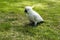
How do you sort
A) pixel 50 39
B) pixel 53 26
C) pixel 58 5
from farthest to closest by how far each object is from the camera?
1. pixel 58 5
2. pixel 53 26
3. pixel 50 39

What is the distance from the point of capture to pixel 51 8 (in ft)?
33.3

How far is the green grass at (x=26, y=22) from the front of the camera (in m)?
6.85

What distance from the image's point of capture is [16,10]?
9.79 metres

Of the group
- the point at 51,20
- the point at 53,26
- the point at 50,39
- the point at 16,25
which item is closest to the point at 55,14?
the point at 51,20

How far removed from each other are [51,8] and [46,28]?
286cm

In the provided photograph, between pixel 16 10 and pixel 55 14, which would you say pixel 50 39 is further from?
pixel 16 10

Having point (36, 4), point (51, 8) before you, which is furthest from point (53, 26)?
point (36, 4)

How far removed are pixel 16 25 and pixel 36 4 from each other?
3.43 m

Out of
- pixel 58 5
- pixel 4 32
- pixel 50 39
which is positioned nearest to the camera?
pixel 50 39

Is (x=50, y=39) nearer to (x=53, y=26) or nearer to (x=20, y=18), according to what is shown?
(x=53, y=26)

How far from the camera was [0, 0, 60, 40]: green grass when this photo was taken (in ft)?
22.5

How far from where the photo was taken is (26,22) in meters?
8.04

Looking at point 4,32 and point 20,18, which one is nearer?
point 4,32

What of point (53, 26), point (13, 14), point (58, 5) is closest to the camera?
point (53, 26)
